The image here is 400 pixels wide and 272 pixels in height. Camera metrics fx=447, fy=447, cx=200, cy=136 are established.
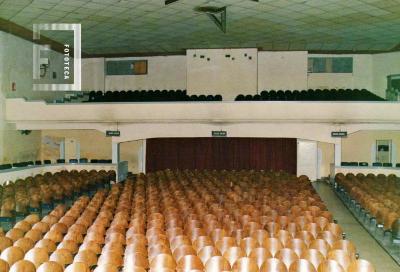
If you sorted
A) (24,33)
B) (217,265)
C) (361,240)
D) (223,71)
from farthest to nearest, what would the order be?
(223,71)
(24,33)
(361,240)
(217,265)

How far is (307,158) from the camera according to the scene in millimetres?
20922

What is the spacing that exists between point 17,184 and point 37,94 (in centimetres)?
634

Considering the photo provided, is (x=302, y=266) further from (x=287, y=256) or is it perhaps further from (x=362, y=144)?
(x=362, y=144)

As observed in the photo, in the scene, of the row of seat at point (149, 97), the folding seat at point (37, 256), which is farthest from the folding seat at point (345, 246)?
the row of seat at point (149, 97)

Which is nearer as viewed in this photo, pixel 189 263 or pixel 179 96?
pixel 189 263

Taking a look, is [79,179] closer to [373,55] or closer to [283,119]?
[283,119]

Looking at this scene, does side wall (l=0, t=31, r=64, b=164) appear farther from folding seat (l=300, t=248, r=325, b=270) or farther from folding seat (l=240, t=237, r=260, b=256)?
folding seat (l=300, t=248, r=325, b=270)

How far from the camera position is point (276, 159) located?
69.4 feet

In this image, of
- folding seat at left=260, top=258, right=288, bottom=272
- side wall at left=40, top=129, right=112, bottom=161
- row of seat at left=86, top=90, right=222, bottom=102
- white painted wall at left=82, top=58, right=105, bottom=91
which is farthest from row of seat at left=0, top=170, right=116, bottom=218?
folding seat at left=260, top=258, right=288, bottom=272

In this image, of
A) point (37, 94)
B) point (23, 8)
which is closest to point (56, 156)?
point (37, 94)

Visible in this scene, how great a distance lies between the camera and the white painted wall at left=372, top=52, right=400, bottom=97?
20719 mm

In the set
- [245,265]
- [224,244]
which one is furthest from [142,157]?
[245,265]

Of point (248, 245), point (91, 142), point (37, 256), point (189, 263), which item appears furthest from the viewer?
point (91, 142)

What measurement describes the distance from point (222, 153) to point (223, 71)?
12.8ft
